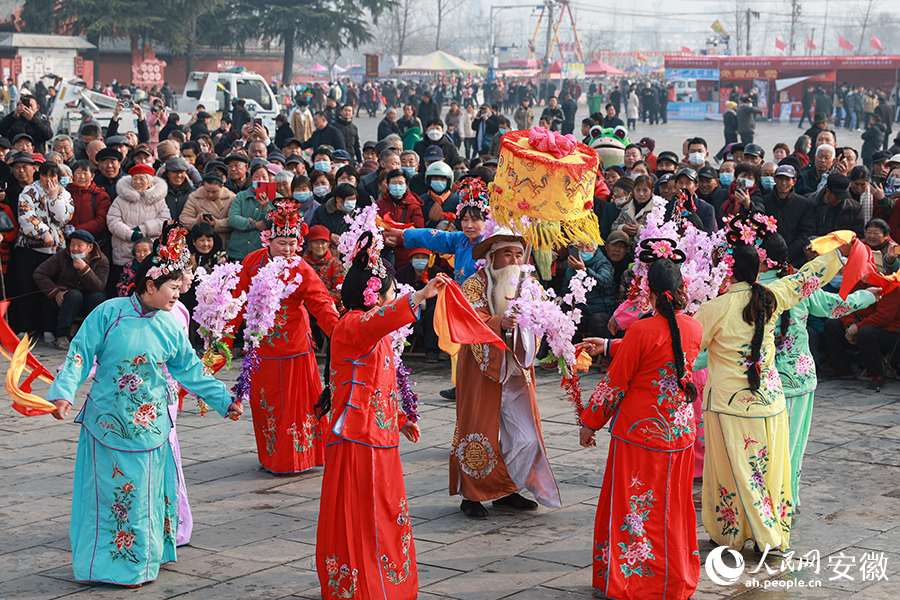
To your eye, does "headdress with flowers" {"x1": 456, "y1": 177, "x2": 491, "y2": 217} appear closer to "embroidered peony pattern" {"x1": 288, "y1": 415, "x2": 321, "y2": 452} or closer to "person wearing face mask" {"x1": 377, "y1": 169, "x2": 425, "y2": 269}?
"embroidered peony pattern" {"x1": 288, "y1": 415, "x2": 321, "y2": 452}

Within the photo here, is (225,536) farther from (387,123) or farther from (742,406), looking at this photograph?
(387,123)

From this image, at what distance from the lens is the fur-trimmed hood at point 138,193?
1036 cm

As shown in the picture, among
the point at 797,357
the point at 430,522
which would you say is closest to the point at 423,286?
the point at 430,522

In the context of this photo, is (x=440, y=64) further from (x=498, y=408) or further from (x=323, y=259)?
(x=498, y=408)

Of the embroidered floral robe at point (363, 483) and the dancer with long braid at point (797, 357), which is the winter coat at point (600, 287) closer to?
the dancer with long braid at point (797, 357)

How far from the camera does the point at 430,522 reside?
226 inches

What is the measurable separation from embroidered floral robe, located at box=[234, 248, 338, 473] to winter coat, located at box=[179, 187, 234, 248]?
394 cm

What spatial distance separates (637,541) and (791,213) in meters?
6.66

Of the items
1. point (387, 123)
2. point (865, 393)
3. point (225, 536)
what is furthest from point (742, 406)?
point (387, 123)

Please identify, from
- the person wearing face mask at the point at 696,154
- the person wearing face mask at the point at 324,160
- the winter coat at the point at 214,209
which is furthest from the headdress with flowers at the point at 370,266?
the person wearing face mask at the point at 696,154

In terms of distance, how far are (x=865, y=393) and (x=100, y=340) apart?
6441mm

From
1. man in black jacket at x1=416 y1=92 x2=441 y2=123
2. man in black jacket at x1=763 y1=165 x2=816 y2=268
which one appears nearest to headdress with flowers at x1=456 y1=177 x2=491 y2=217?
man in black jacket at x1=763 y1=165 x2=816 y2=268

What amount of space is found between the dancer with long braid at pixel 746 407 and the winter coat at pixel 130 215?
6.76 m

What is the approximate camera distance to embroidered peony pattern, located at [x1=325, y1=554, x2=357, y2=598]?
14.7 ft
